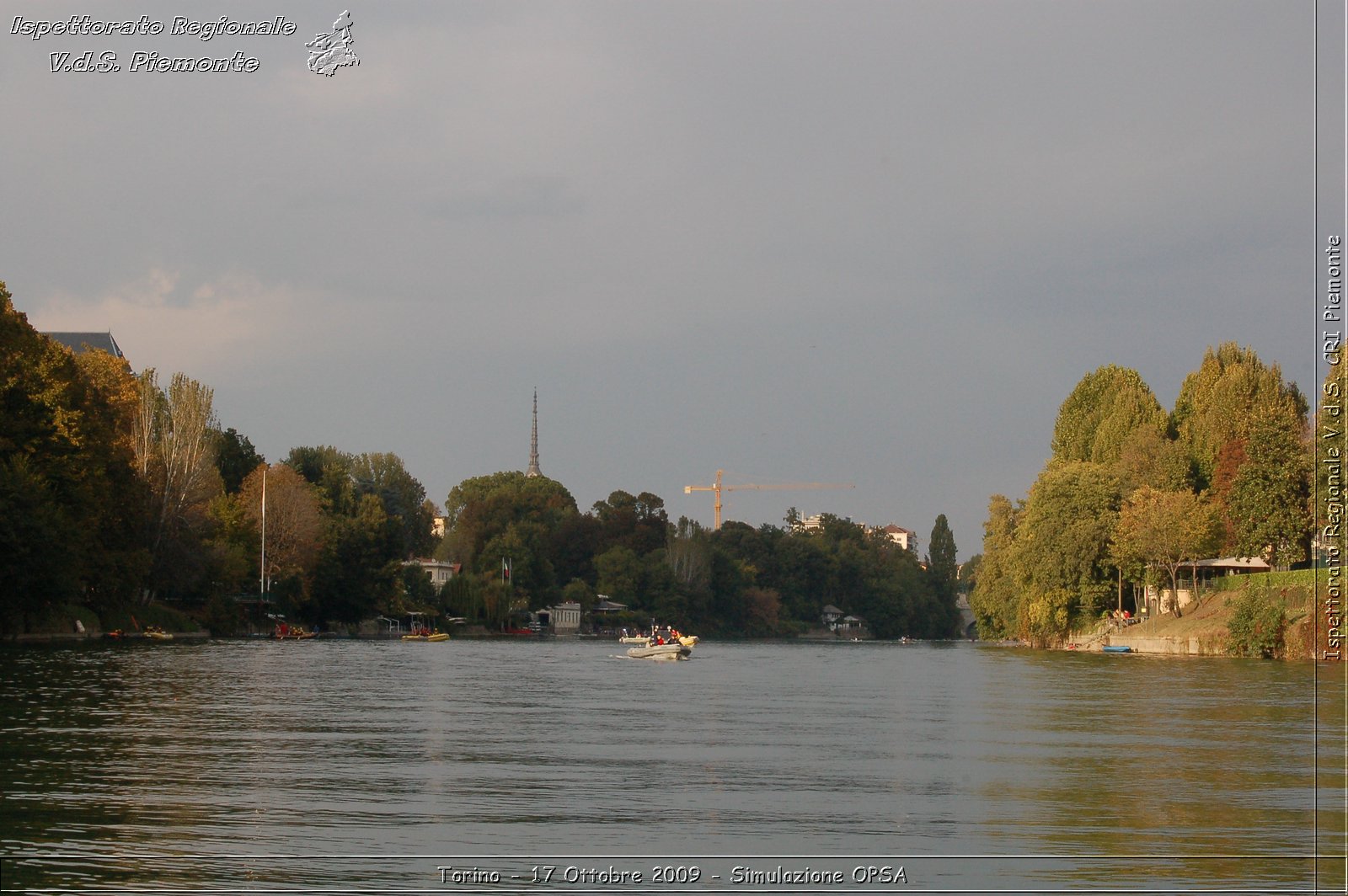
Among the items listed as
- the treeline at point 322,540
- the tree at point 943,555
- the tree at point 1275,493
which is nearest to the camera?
the treeline at point 322,540

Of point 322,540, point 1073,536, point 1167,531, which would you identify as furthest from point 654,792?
point 322,540

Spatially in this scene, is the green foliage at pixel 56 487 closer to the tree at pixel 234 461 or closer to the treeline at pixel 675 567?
the tree at pixel 234 461

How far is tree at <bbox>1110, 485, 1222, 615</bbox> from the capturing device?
6956 centimetres

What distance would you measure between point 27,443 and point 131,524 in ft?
45.4

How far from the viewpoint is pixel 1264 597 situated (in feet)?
195

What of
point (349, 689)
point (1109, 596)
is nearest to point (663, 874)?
point (349, 689)

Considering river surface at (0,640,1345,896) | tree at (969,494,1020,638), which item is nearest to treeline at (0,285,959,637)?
river surface at (0,640,1345,896)

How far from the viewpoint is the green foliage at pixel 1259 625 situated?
58562 millimetres

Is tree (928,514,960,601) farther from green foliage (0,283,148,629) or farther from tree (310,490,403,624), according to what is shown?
green foliage (0,283,148,629)

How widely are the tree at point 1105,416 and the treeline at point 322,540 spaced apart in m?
49.4

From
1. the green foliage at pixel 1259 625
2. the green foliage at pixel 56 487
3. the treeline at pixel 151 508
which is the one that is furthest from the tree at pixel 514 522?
the green foliage at pixel 1259 625

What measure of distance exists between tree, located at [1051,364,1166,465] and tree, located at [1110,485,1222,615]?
10482mm

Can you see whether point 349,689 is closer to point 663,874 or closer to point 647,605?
point 663,874

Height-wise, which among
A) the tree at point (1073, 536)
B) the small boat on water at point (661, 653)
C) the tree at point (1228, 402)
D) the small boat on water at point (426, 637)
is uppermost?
the tree at point (1228, 402)
